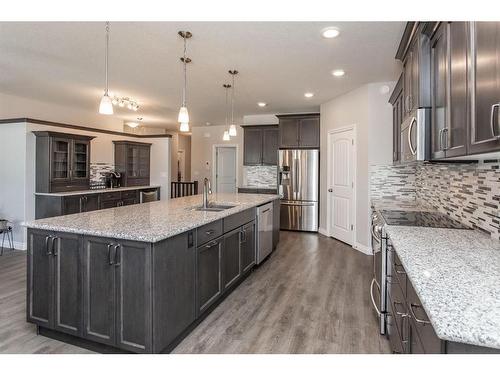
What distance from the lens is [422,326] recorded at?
115 cm

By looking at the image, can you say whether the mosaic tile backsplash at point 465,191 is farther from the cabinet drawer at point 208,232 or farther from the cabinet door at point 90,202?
the cabinet door at point 90,202

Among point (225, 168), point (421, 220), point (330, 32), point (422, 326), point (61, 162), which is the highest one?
point (330, 32)

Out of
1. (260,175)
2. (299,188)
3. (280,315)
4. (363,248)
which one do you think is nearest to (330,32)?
(280,315)

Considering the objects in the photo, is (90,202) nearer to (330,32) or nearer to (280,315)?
(280,315)

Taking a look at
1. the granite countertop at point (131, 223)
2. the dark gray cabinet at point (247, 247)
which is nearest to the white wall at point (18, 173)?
the granite countertop at point (131, 223)

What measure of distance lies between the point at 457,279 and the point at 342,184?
453 centimetres

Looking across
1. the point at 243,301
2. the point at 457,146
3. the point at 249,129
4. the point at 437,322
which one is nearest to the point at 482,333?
the point at 437,322

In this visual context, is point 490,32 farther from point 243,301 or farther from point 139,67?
point 139,67

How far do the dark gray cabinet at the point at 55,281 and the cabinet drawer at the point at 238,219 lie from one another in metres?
1.29

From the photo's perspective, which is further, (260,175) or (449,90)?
(260,175)

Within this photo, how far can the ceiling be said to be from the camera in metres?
3.05

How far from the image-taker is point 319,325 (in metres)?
2.60

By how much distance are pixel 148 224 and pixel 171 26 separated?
6.34 ft

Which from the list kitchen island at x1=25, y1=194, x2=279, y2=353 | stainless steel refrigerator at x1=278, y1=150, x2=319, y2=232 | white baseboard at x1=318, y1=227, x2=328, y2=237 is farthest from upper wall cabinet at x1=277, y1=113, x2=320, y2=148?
kitchen island at x1=25, y1=194, x2=279, y2=353
